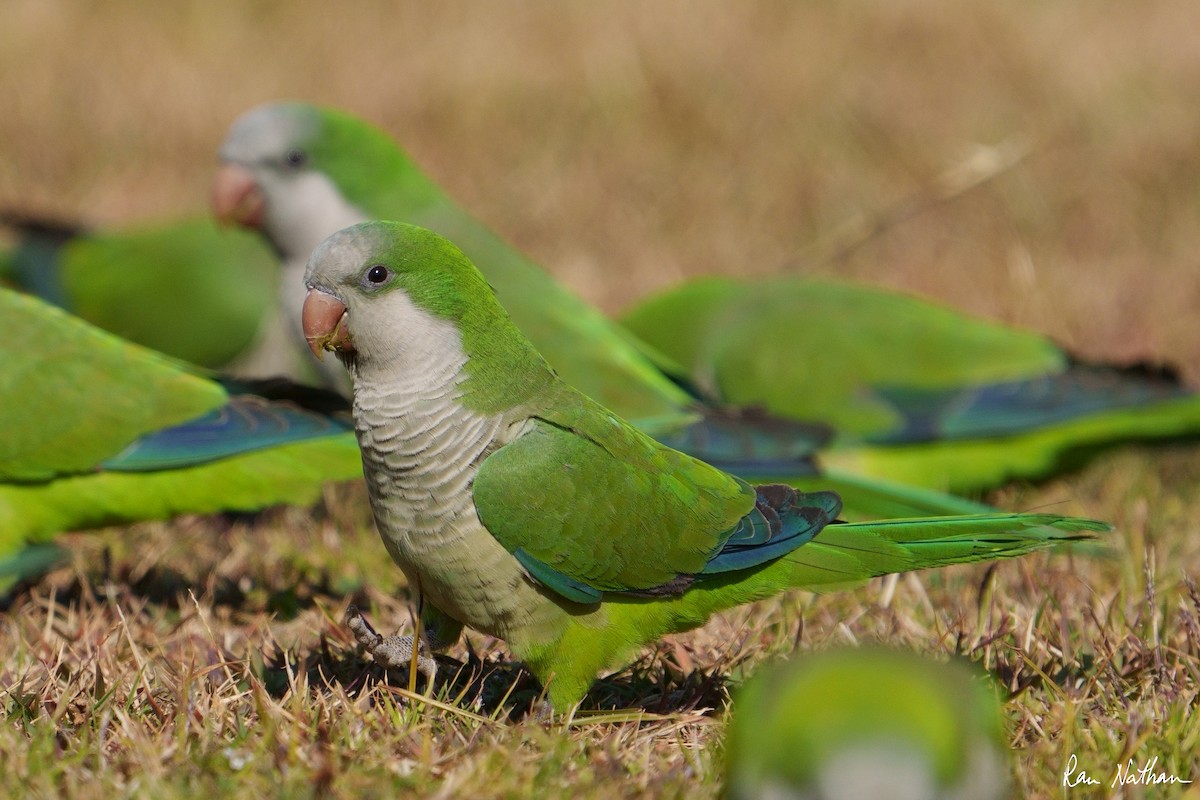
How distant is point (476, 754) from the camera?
2080 millimetres

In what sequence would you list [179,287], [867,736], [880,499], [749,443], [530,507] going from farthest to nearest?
[179,287] → [749,443] → [880,499] → [530,507] → [867,736]

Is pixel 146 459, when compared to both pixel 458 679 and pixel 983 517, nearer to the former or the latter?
pixel 458 679

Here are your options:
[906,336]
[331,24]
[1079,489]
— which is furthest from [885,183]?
[331,24]

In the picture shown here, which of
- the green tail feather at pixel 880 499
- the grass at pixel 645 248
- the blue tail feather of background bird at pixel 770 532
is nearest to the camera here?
the grass at pixel 645 248

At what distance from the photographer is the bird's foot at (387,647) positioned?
2.31 m

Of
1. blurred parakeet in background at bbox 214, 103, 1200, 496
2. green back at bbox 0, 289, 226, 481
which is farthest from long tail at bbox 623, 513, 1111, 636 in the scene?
blurred parakeet in background at bbox 214, 103, 1200, 496

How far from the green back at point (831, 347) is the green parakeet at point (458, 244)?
0.44 metres

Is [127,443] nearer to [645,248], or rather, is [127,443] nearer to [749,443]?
[749,443]

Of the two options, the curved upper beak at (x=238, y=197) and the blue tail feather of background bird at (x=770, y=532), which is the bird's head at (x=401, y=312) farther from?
the curved upper beak at (x=238, y=197)

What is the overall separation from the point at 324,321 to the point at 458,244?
1895mm

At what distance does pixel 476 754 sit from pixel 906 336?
108 inches

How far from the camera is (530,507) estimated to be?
86.0 inches

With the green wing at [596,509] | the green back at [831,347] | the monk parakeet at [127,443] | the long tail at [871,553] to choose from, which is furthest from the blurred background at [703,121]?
the green wing at [596,509]

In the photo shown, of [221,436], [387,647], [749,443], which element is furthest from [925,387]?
[387,647]
